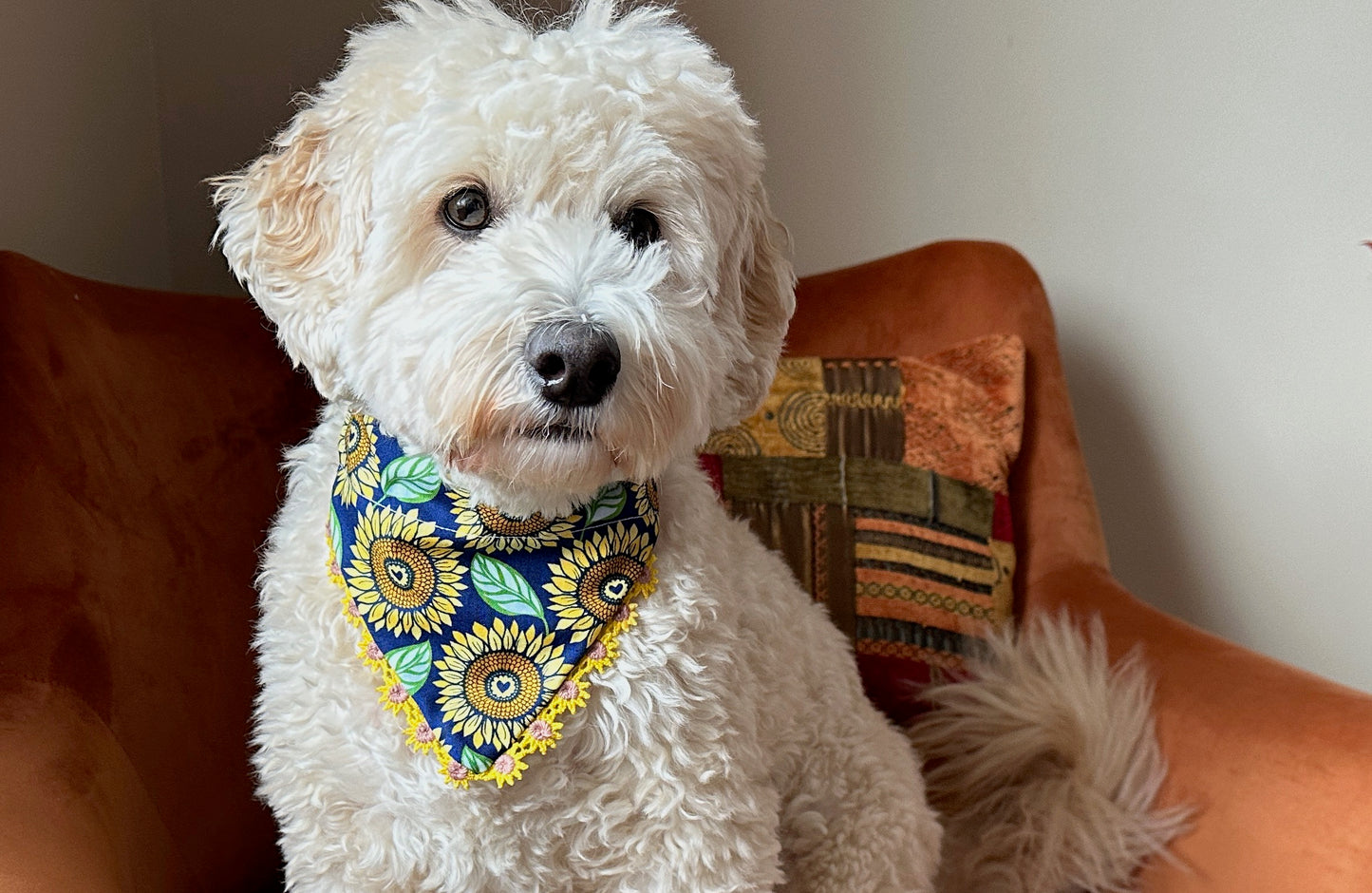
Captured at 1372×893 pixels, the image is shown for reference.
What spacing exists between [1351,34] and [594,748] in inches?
63.3

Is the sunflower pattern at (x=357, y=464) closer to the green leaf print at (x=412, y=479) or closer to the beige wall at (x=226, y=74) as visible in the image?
the green leaf print at (x=412, y=479)

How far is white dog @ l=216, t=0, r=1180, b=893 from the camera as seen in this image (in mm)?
876

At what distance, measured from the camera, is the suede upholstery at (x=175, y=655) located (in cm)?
107

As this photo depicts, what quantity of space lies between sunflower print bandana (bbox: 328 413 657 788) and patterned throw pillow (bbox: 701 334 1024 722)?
1.97 feet

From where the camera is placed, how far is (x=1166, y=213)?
1.92m

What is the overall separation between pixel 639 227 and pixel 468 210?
0.48 ft

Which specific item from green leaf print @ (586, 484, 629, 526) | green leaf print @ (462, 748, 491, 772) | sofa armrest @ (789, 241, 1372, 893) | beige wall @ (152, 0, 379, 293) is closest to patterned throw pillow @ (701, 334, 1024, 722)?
sofa armrest @ (789, 241, 1372, 893)

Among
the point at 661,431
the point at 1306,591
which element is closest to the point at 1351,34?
the point at 1306,591

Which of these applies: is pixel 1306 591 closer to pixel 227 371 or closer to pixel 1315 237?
pixel 1315 237

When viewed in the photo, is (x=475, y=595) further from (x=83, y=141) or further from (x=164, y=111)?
(x=164, y=111)

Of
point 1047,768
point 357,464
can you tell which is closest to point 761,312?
point 357,464

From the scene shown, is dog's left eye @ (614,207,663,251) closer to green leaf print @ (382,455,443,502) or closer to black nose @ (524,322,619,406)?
black nose @ (524,322,619,406)

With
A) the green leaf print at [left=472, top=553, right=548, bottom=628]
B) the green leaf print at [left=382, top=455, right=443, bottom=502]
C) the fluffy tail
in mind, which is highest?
the green leaf print at [left=382, top=455, right=443, bottom=502]

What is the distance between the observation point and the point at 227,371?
4.74ft
